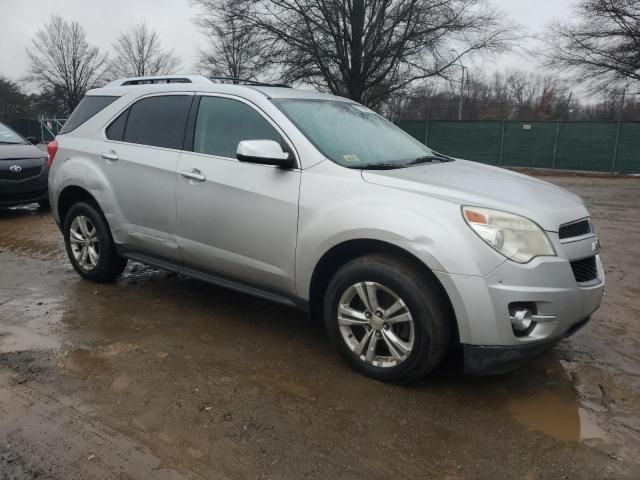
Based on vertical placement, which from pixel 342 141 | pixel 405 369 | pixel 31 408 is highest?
pixel 342 141

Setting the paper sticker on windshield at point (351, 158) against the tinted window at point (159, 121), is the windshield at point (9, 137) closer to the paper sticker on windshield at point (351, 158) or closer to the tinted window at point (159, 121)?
the tinted window at point (159, 121)

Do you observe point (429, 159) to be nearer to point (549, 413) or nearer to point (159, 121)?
point (549, 413)

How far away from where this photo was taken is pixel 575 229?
10.3 feet

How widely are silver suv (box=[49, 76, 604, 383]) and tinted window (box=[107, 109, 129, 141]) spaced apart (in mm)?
19

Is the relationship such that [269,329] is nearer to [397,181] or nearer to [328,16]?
[397,181]

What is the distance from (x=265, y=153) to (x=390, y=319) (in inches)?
51.3

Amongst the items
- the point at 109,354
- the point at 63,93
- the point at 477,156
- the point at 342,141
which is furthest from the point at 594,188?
the point at 63,93

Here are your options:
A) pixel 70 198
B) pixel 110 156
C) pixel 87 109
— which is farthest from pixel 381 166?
pixel 70 198

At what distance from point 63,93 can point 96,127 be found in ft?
141

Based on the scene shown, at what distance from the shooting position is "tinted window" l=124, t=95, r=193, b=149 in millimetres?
4250

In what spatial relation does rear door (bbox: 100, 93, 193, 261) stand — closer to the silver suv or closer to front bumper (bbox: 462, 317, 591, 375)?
the silver suv

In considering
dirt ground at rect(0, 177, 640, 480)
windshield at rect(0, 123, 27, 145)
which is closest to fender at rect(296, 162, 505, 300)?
dirt ground at rect(0, 177, 640, 480)

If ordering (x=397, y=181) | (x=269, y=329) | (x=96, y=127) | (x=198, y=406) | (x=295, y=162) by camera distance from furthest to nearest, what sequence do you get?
(x=96, y=127)
(x=269, y=329)
(x=295, y=162)
(x=397, y=181)
(x=198, y=406)

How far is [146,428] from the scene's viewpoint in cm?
274
